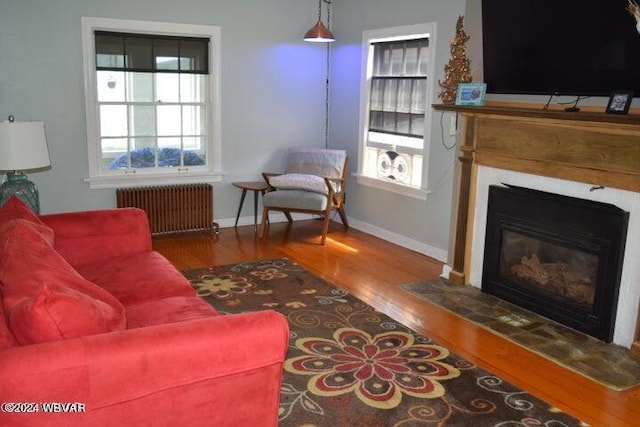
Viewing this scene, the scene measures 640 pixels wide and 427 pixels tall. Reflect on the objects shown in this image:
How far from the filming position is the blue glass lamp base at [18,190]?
13.3 ft

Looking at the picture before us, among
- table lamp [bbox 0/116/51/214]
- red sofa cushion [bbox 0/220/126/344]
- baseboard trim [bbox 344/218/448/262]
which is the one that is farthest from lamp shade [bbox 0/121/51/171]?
baseboard trim [bbox 344/218/448/262]

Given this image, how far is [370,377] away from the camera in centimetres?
311

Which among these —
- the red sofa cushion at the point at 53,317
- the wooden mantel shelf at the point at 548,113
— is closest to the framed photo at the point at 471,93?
the wooden mantel shelf at the point at 548,113

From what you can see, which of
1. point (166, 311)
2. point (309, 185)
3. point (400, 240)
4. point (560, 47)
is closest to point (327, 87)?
point (309, 185)

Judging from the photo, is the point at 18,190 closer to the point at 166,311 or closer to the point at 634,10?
the point at 166,311

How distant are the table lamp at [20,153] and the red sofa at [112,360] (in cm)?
171

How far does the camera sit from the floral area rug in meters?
2.74

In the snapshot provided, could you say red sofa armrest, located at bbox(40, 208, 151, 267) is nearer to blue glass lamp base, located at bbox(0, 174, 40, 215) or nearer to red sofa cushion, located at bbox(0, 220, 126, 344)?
blue glass lamp base, located at bbox(0, 174, 40, 215)

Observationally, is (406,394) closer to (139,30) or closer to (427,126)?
(427,126)

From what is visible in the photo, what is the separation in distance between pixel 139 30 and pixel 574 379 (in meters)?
4.66

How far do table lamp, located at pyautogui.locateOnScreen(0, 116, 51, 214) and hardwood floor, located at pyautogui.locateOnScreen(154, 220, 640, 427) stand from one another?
1.41m

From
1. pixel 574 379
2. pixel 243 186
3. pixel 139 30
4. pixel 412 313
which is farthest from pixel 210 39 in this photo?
pixel 574 379

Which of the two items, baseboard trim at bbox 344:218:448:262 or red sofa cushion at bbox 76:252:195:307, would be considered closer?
red sofa cushion at bbox 76:252:195:307

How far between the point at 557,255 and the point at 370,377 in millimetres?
1662
